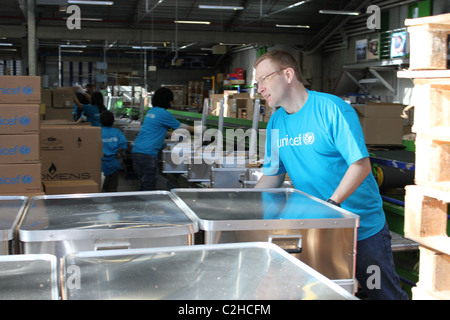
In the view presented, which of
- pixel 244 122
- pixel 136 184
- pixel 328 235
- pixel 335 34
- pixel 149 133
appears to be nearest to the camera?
pixel 328 235

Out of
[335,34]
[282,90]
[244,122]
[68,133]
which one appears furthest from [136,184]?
[335,34]

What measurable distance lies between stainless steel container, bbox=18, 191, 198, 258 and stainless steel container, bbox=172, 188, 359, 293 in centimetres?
8

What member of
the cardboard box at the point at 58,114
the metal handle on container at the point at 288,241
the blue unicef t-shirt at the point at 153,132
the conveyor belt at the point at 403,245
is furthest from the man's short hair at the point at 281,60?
the cardboard box at the point at 58,114

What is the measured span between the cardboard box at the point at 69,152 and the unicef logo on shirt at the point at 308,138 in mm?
3624

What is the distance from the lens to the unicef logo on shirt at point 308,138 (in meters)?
2.33

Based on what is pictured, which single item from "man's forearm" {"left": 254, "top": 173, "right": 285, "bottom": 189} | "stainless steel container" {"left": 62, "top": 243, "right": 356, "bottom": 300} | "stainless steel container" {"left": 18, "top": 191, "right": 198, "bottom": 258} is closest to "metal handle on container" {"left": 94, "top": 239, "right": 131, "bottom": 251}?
"stainless steel container" {"left": 18, "top": 191, "right": 198, "bottom": 258}

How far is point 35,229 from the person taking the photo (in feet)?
5.26

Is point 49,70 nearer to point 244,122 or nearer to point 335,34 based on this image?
point 335,34

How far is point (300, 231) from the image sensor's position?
5.82 ft

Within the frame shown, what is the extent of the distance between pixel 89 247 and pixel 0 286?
17.2 inches

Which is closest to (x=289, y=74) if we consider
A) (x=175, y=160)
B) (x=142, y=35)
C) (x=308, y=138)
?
(x=308, y=138)

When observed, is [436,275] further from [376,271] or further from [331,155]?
[331,155]

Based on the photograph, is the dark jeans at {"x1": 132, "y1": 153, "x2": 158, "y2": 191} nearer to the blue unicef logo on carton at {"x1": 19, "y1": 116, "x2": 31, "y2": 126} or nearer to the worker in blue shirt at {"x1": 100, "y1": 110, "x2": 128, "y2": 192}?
the worker in blue shirt at {"x1": 100, "y1": 110, "x2": 128, "y2": 192}

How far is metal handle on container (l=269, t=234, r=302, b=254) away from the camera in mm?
1756
